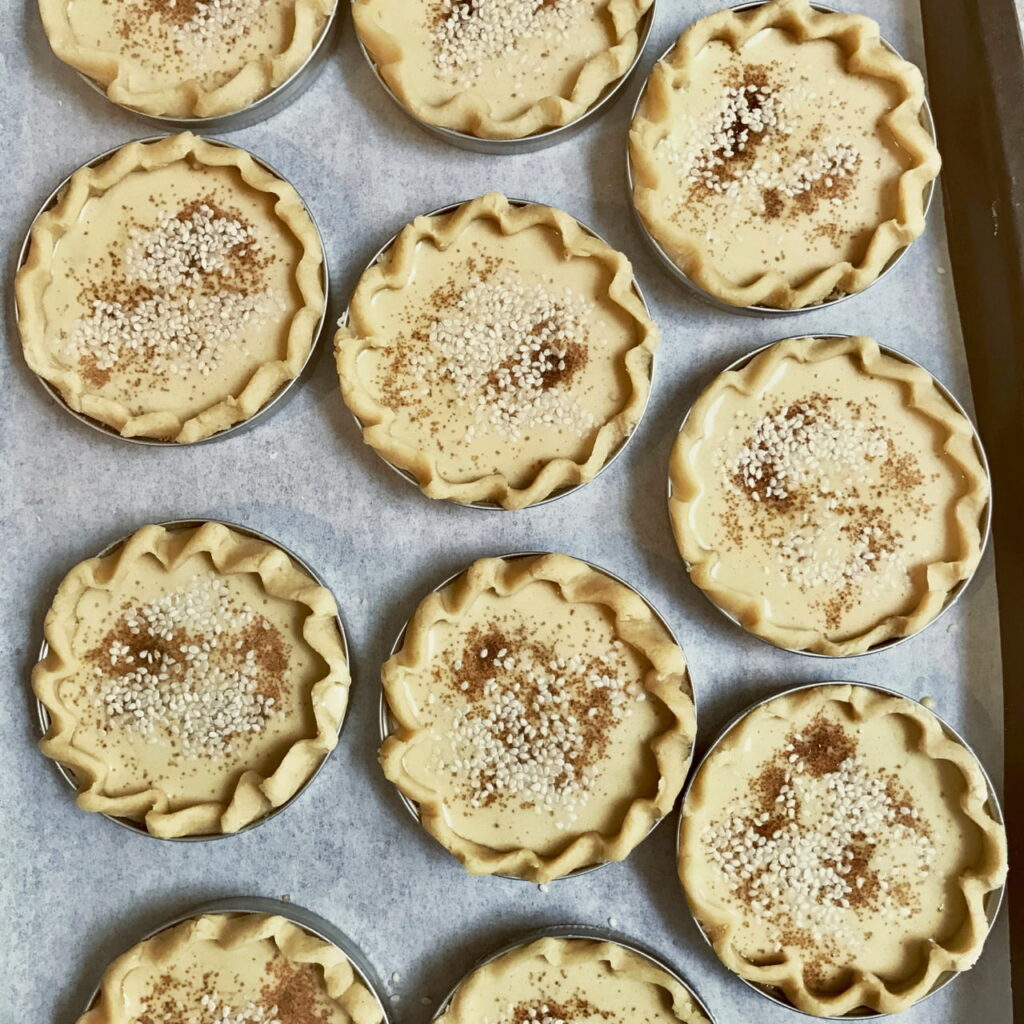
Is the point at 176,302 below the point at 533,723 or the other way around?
the other way around

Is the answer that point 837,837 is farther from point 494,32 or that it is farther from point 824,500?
point 494,32

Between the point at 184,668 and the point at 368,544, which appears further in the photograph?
the point at 368,544

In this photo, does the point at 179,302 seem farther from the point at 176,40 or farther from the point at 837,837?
the point at 837,837

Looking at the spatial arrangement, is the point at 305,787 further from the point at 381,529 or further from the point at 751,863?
the point at 751,863

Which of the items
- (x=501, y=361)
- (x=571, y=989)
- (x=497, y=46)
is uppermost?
(x=497, y=46)

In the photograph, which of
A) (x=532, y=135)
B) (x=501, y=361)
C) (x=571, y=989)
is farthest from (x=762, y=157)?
(x=571, y=989)

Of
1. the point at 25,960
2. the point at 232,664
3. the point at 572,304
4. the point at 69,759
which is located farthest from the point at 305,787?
the point at 572,304
